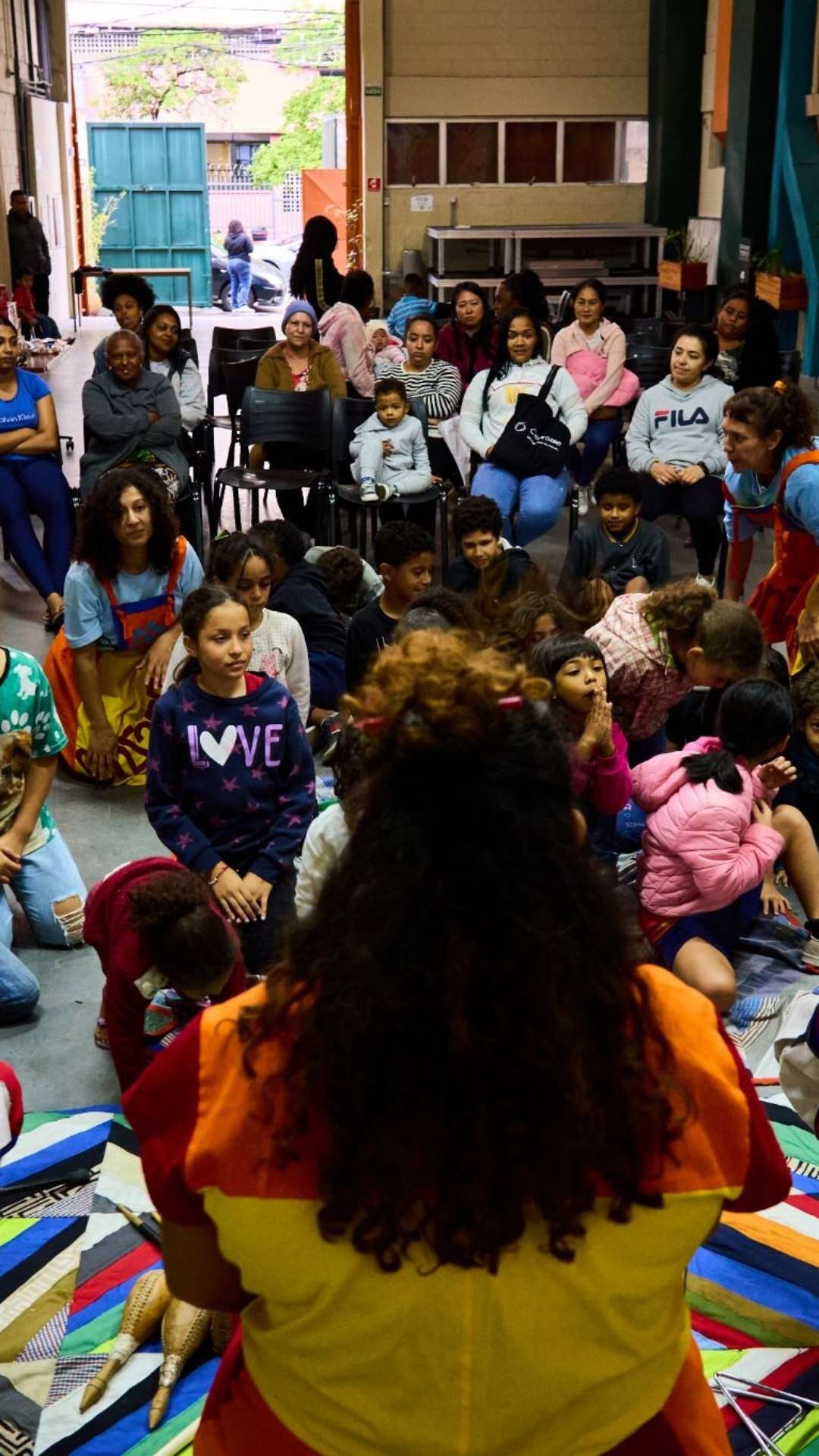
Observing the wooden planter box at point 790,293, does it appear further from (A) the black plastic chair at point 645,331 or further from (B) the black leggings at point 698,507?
(B) the black leggings at point 698,507

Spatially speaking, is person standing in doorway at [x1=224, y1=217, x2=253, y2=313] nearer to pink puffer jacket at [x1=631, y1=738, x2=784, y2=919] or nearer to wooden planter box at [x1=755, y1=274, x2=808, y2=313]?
wooden planter box at [x1=755, y1=274, x2=808, y2=313]

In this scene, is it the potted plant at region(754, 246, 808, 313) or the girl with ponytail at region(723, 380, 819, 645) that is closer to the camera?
the girl with ponytail at region(723, 380, 819, 645)

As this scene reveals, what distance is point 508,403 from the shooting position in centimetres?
628

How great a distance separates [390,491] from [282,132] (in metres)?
27.9

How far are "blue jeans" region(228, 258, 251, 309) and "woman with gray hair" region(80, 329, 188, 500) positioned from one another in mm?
14828

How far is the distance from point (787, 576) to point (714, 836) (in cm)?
164

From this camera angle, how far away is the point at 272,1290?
111cm

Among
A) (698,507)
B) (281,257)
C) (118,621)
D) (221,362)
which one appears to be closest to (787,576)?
(698,507)

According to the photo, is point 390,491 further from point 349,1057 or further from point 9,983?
point 349,1057

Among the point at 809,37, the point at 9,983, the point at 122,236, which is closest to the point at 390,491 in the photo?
the point at 9,983

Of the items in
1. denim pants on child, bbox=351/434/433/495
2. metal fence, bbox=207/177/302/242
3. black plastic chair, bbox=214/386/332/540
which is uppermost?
metal fence, bbox=207/177/302/242

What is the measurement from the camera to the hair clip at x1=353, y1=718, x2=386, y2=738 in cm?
111

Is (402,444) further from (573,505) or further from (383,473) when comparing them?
(573,505)

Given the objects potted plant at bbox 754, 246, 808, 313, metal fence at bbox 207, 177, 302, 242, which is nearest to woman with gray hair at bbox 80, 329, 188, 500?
potted plant at bbox 754, 246, 808, 313
